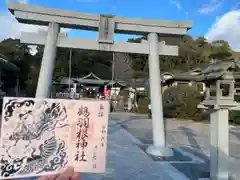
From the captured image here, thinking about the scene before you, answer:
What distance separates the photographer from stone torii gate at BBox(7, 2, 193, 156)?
18.4 ft

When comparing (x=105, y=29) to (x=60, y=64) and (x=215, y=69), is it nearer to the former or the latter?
(x=215, y=69)

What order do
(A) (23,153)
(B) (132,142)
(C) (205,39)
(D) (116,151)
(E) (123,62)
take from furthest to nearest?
(C) (205,39), (E) (123,62), (B) (132,142), (D) (116,151), (A) (23,153)

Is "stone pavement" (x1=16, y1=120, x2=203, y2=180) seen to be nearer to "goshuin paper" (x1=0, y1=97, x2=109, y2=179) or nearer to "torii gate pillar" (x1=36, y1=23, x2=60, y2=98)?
"torii gate pillar" (x1=36, y1=23, x2=60, y2=98)

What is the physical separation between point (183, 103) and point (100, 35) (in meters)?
11.2

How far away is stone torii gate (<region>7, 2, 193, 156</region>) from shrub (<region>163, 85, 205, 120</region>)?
9796mm

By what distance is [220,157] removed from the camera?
442 cm

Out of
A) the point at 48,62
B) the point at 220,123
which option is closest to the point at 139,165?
the point at 220,123

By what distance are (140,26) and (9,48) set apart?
59.7 feet

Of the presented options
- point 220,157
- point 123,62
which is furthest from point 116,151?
point 123,62

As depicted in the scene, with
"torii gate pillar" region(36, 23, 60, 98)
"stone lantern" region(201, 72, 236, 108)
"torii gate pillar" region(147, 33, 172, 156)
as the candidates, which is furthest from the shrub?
"torii gate pillar" region(36, 23, 60, 98)

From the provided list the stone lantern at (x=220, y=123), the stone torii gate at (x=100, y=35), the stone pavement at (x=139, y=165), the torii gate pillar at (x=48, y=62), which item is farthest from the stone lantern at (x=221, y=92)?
the torii gate pillar at (x=48, y=62)

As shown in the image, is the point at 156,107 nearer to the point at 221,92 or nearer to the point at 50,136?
the point at 221,92

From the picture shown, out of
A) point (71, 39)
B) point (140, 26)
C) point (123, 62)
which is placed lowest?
point (71, 39)

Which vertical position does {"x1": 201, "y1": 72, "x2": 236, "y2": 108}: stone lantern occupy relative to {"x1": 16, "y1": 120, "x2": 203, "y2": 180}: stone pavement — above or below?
above
